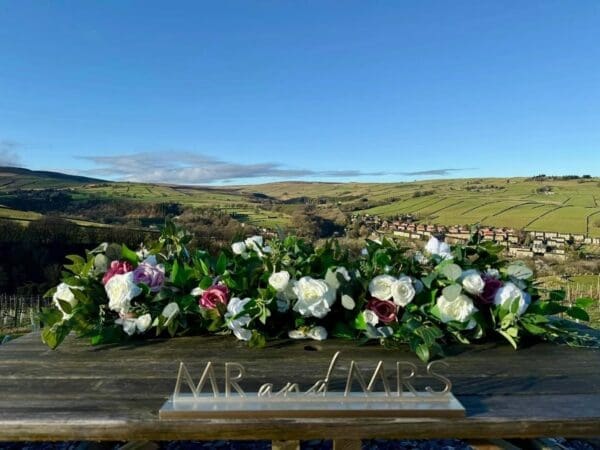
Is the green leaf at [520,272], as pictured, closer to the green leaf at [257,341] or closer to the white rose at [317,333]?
the white rose at [317,333]

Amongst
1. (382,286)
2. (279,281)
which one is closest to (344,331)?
(382,286)

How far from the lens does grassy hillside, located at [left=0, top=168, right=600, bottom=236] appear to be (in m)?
22.3

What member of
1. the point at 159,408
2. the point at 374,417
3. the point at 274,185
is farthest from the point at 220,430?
the point at 274,185

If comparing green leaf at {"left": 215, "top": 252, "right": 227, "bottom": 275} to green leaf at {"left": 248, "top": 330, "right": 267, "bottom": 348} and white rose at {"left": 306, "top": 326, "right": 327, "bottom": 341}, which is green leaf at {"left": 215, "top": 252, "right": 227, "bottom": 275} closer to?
green leaf at {"left": 248, "top": 330, "right": 267, "bottom": 348}

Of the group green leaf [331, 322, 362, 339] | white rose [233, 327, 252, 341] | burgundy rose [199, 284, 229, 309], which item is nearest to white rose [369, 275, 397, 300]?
green leaf [331, 322, 362, 339]

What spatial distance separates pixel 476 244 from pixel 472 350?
0.86 metres

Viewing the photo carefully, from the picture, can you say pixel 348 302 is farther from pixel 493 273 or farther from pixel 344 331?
→ pixel 493 273

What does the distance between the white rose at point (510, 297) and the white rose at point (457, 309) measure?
194 mm

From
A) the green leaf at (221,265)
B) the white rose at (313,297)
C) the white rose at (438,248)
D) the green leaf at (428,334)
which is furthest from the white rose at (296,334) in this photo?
the white rose at (438,248)

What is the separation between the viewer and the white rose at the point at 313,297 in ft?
8.02

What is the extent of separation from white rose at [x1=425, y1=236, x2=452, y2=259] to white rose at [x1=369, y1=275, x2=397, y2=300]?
538mm

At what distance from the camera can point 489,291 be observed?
2.63 metres

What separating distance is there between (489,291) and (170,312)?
1.83 m

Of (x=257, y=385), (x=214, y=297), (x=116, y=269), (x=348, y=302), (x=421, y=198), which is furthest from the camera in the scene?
(x=421, y=198)
